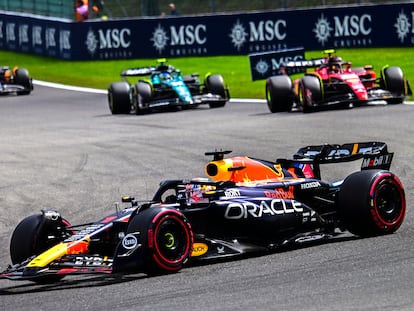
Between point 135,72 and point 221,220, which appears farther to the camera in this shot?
point 135,72

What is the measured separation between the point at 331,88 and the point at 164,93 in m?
4.37

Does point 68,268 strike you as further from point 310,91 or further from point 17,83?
point 17,83

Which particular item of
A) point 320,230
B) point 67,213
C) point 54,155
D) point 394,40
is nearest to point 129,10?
point 394,40

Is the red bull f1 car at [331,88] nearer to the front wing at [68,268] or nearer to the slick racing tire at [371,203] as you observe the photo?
the slick racing tire at [371,203]

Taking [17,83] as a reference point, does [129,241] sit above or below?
above

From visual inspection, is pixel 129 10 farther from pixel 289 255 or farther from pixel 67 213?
pixel 289 255

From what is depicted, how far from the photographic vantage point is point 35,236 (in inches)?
389

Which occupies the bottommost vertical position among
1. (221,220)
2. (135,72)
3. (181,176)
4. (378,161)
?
(181,176)

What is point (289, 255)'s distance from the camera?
9961 millimetres

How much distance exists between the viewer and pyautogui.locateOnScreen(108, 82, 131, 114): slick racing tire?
2686 centimetres

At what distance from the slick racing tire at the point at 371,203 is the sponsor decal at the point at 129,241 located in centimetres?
223

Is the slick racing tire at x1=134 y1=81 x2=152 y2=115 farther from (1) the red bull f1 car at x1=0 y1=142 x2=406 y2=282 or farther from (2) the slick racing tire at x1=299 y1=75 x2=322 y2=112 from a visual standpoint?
(1) the red bull f1 car at x1=0 y1=142 x2=406 y2=282

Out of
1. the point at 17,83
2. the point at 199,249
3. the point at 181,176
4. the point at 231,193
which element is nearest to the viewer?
the point at 199,249

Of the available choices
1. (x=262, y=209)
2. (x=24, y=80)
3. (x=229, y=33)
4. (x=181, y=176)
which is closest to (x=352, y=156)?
(x=262, y=209)
